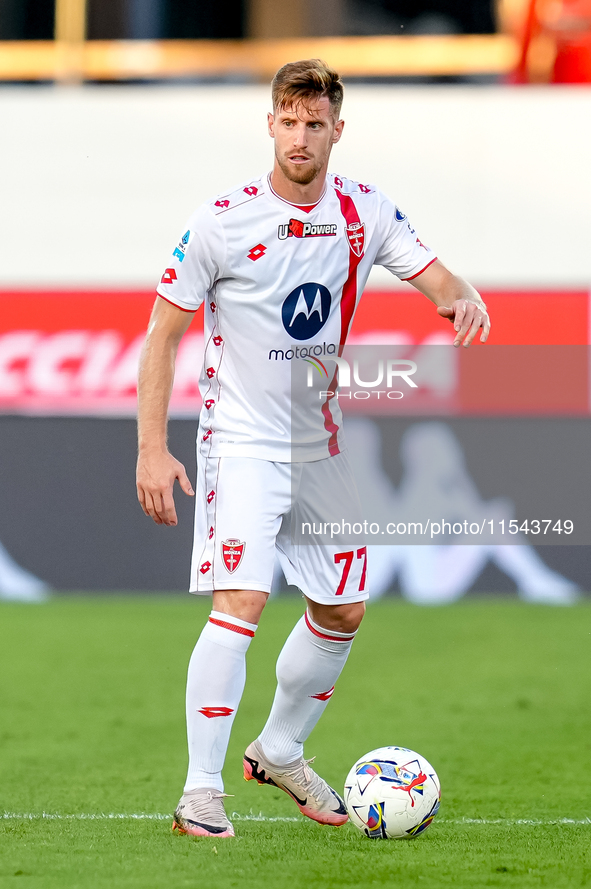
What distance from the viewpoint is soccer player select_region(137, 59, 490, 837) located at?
3.18 m

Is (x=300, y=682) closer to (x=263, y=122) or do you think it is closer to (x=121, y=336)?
(x=121, y=336)

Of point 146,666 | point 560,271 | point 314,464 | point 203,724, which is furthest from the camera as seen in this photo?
point 560,271

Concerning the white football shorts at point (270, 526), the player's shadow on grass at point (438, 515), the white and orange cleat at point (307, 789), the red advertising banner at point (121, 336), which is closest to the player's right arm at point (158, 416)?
the white football shorts at point (270, 526)

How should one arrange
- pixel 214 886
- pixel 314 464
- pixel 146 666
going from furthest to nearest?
pixel 146 666
pixel 314 464
pixel 214 886

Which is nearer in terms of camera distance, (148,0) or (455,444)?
(455,444)

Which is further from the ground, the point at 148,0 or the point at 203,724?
the point at 148,0

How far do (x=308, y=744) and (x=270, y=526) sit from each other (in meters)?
1.85

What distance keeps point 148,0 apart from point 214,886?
32.8 ft

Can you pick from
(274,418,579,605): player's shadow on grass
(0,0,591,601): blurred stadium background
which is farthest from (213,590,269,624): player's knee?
(0,0,591,601): blurred stadium background

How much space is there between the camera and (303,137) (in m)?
3.20

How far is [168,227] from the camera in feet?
35.7

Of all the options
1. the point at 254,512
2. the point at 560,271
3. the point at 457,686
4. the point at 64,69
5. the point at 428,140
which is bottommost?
the point at 457,686

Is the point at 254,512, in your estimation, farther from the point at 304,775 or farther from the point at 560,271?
the point at 560,271

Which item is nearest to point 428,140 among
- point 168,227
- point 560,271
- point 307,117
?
point 560,271
